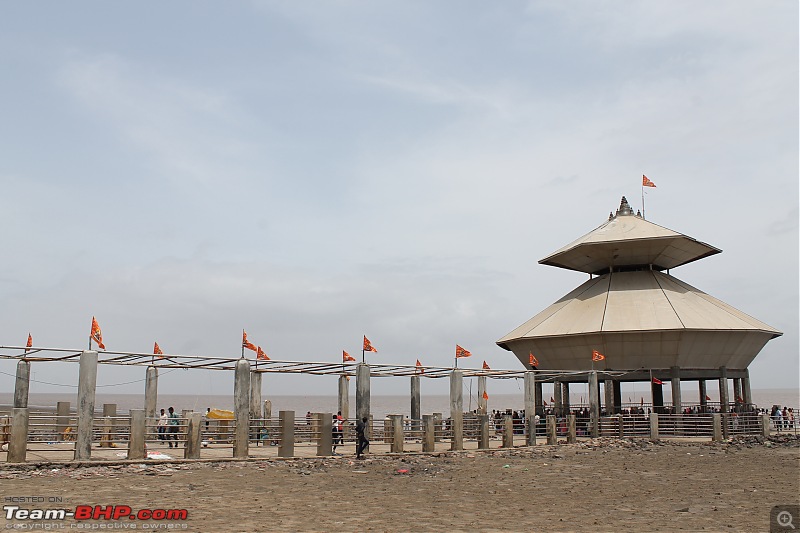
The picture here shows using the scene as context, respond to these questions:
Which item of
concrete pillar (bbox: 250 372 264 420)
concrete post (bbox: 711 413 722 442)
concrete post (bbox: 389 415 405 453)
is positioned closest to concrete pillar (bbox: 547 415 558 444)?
concrete post (bbox: 389 415 405 453)

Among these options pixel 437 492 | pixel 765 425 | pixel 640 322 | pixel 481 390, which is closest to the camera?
pixel 437 492

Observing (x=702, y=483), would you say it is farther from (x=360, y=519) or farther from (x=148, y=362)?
(x=148, y=362)

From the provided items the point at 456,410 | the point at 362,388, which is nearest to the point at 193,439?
the point at 362,388

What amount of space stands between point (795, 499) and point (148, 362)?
18995 mm

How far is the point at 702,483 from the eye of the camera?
18.5 meters

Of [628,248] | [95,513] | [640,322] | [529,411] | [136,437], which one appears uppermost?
[628,248]

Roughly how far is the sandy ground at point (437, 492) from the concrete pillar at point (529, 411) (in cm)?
341

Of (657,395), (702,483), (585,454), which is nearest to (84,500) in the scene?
(702,483)

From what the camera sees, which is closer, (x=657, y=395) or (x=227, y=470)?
(x=227, y=470)

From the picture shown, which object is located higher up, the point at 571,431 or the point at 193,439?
the point at 193,439

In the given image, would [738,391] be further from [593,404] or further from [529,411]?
[529,411]

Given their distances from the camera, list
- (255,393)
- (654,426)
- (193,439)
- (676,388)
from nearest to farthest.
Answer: (193,439)
(255,393)
(654,426)
(676,388)

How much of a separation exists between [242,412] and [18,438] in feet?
20.2

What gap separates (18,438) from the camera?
737 inches
